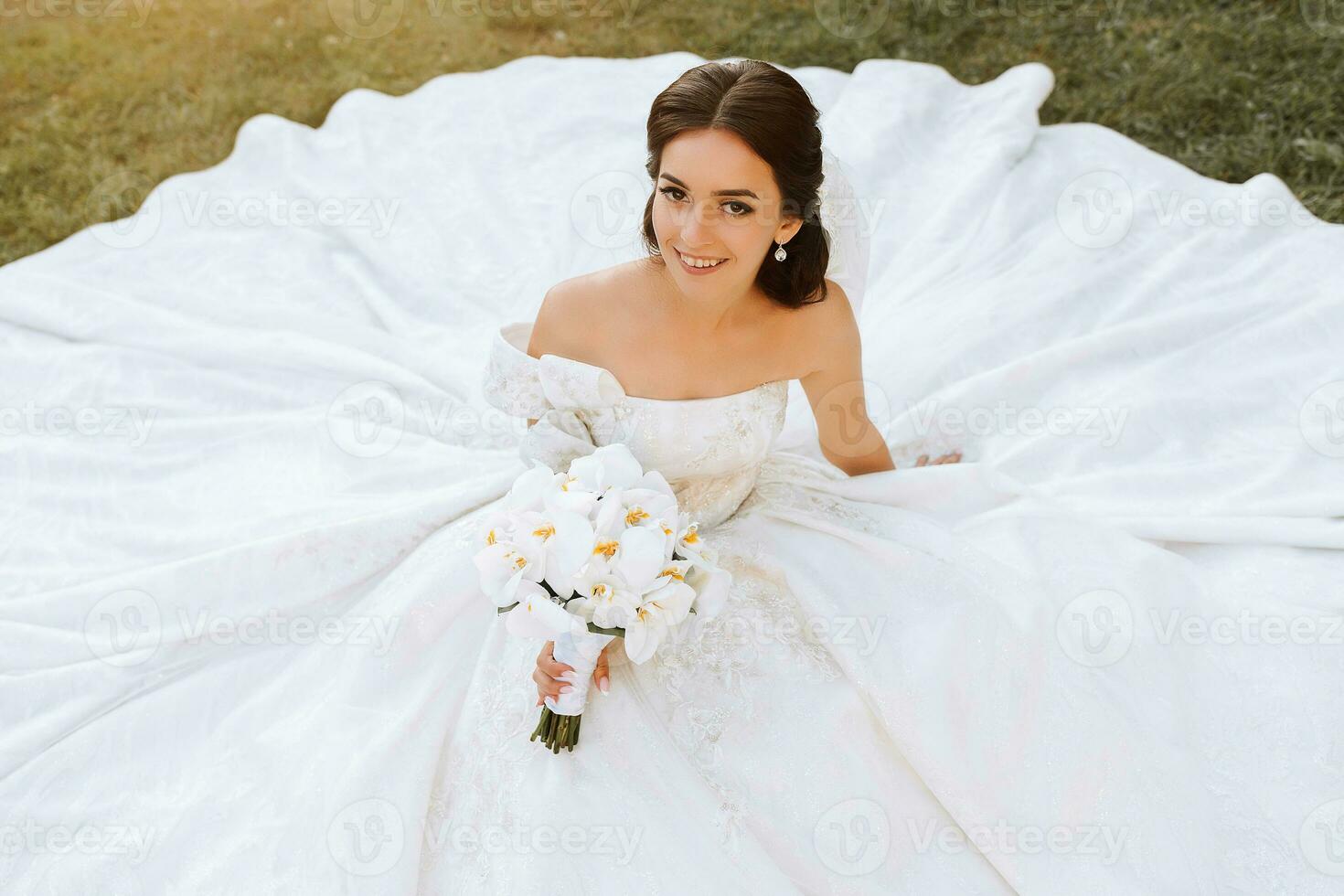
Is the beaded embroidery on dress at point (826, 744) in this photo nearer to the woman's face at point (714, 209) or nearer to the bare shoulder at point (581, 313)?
the bare shoulder at point (581, 313)

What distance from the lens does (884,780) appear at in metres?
2.61

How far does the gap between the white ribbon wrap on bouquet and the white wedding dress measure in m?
0.16

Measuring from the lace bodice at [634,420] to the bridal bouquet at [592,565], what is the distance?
0.39 meters

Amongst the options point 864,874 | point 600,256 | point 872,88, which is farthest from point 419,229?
point 864,874

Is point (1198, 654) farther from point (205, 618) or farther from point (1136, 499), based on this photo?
point (205, 618)

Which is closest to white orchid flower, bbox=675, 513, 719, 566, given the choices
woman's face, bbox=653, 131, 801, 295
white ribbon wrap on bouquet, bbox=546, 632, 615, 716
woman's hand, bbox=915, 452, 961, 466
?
white ribbon wrap on bouquet, bbox=546, 632, 615, 716

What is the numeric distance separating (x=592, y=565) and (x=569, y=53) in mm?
5189

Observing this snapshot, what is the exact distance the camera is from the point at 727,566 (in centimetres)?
292

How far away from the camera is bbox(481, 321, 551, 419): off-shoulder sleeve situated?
2902 mm

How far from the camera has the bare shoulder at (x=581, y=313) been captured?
293cm

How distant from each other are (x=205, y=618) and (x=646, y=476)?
4.74ft

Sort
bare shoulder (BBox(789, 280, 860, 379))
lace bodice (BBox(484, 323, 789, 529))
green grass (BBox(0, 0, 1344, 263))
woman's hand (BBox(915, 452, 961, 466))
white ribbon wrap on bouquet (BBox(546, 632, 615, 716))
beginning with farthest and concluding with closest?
green grass (BBox(0, 0, 1344, 263))
woman's hand (BBox(915, 452, 961, 466))
bare shoulder (BBox(789, 280, 860, 379))
lace bodice (BBox(484, 323, 789, 529))
white ribbon wrap on bouquet (BBox(546, 632, 615, 716))

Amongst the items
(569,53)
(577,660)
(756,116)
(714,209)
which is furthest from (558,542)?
(569,53)

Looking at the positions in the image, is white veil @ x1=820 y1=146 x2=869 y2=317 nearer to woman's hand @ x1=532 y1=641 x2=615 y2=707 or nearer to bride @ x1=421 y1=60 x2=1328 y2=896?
bride @ x1=421 y1=60 x2=1328 y2=896
